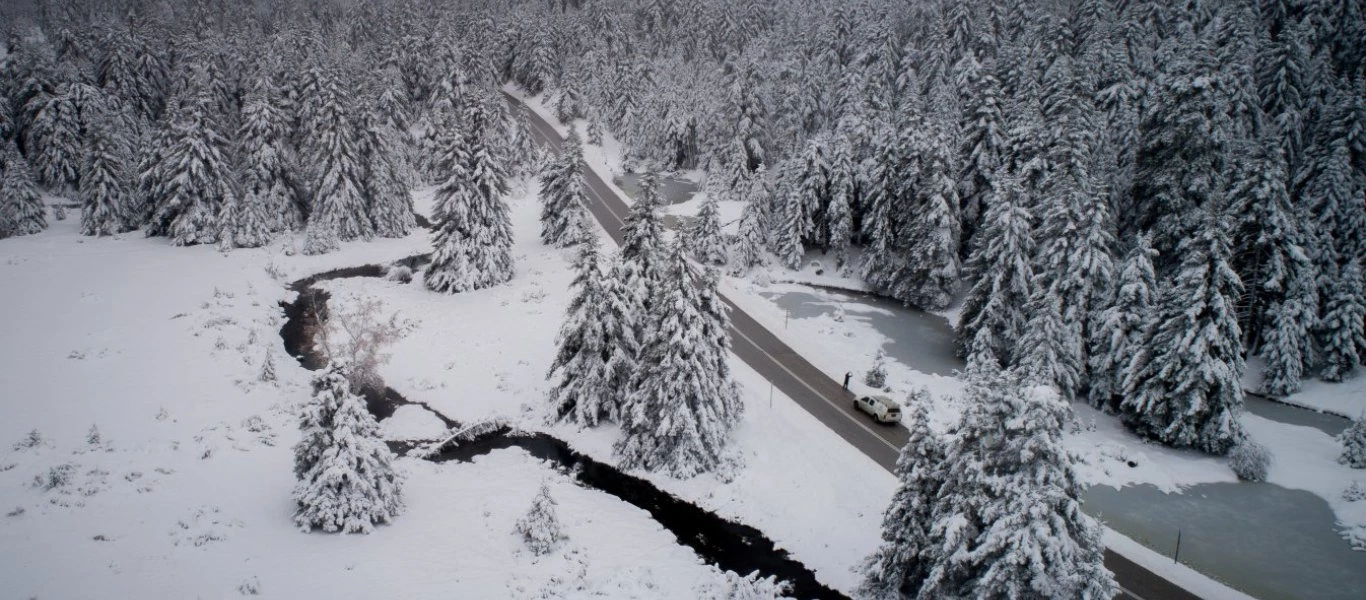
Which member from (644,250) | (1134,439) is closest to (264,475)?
(644,250)

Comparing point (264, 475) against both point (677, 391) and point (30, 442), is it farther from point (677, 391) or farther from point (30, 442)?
point (677, 391)

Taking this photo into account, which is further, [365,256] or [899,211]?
[365,256]

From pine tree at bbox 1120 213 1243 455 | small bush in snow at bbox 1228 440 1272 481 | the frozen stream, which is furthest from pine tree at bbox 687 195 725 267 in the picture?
small bush in snow at bbox 1228 440 1272 481

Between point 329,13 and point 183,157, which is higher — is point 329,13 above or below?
above

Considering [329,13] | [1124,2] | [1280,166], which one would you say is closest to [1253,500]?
[1280,166]

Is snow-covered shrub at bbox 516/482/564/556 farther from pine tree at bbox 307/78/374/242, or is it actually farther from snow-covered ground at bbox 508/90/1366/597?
pine tree at bbox 307/78/374/242

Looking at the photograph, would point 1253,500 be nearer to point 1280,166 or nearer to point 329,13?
point 1280,166
